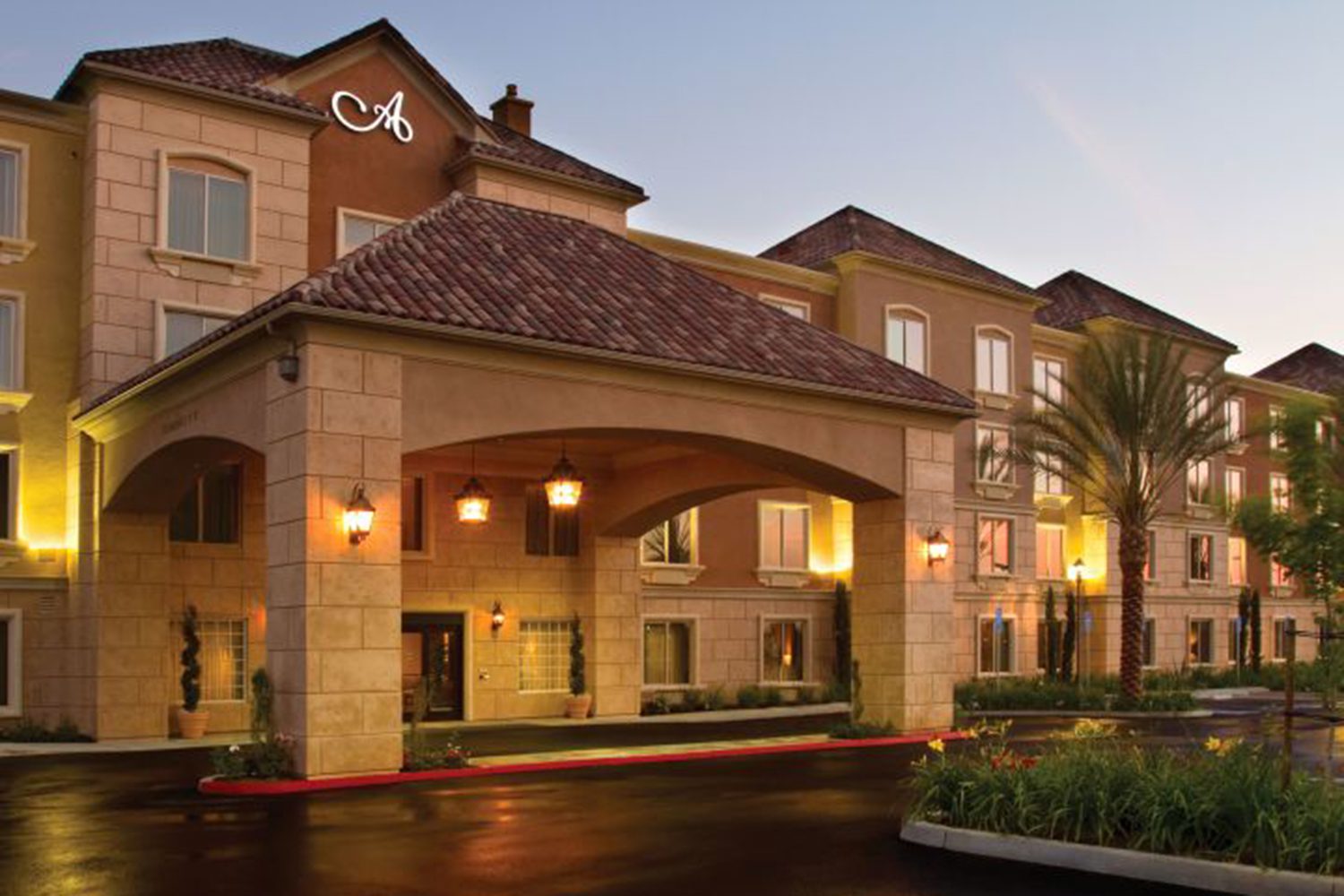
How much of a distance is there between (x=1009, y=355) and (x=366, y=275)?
26.9 meters

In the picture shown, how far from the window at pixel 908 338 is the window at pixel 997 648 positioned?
789 centimetres

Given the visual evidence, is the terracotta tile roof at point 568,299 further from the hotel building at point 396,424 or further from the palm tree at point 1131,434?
the palm tree at point 1131,434

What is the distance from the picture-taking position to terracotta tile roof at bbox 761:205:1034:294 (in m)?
39.0

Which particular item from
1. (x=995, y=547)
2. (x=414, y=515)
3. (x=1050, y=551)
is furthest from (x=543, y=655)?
(x=1050, y=551)

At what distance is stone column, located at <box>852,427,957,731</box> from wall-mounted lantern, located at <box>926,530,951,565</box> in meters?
0.09

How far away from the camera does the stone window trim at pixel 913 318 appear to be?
126 ft

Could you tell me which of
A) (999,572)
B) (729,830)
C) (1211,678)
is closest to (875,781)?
(729,830)

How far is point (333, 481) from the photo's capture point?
58.1 ft

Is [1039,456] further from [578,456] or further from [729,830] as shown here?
[729,830]

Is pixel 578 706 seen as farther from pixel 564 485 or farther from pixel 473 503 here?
pixel 564 485

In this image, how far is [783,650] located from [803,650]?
2.17 ft

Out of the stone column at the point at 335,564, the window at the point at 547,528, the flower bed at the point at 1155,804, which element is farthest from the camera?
the window at the point at 547,528

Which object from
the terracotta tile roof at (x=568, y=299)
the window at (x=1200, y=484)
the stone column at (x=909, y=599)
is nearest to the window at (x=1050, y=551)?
the window at (x=1200, y=484)

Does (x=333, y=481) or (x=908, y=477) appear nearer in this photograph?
(x=333, y=481)
